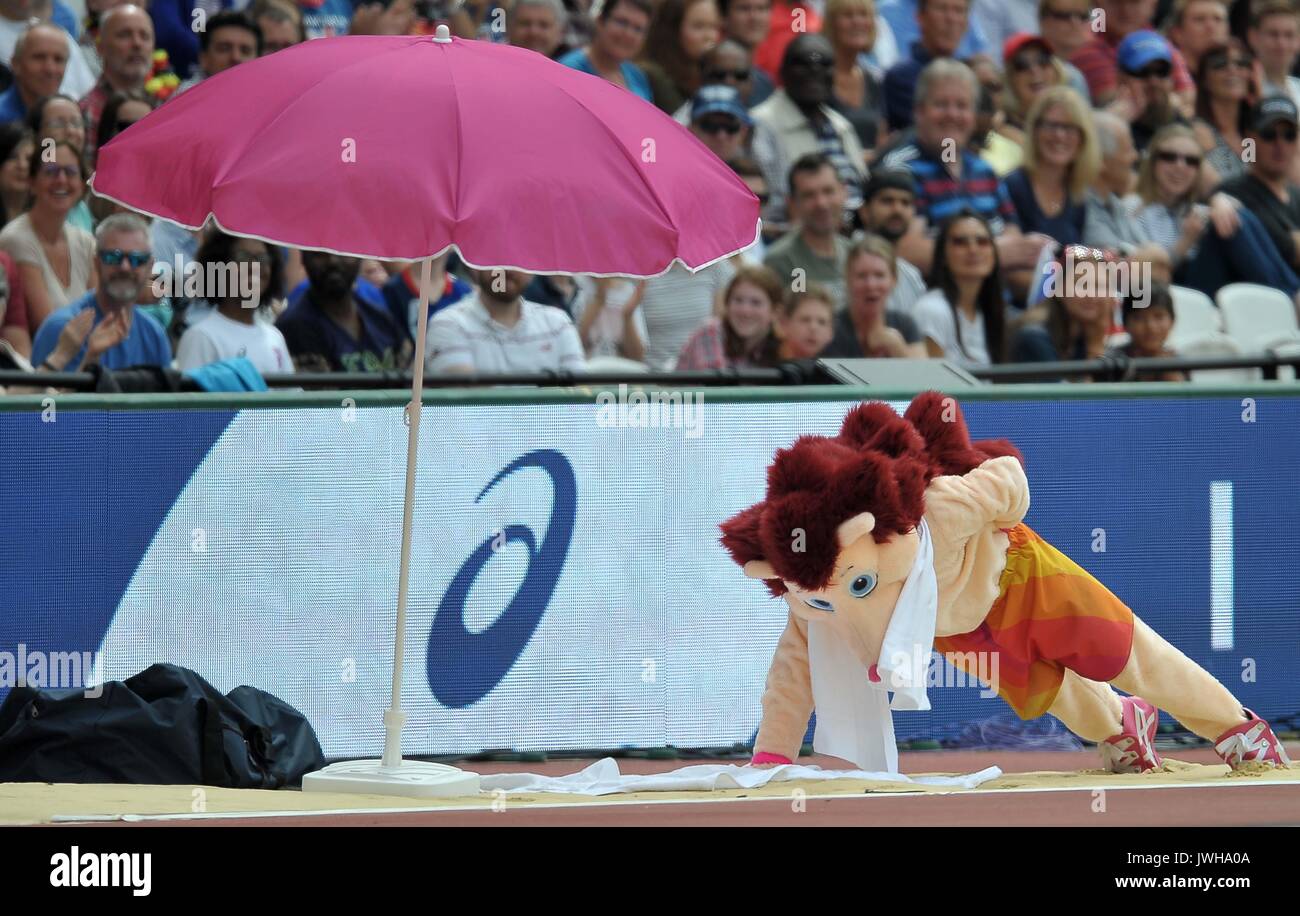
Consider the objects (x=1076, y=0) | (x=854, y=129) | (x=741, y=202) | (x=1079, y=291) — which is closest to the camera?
(x=741, y=202)

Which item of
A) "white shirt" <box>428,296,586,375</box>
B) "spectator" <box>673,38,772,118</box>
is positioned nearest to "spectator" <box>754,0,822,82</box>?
"spectator" <box>673,38,772,118</box>

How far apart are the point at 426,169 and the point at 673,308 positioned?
176 inches

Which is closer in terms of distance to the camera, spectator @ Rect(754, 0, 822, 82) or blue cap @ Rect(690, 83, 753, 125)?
blue cap @ Rect(690, 83, 753, 125)

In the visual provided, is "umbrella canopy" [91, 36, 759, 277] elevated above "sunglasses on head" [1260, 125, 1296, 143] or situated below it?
below

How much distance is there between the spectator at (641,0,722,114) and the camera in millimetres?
11078

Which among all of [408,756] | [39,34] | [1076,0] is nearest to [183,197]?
[408,756]

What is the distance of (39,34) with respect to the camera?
9156mm

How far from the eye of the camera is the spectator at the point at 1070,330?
9.77m

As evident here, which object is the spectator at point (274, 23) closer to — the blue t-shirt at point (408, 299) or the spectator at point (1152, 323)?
the blue t-shirt at point (408, 299)

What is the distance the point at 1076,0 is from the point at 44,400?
24.7ft

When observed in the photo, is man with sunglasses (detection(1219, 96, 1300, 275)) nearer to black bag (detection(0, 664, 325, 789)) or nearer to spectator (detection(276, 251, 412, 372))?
spectator (detection(276, 251, 412, 372))

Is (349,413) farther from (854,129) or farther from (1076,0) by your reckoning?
(1076,0)

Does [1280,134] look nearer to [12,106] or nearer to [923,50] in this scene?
[923,50]

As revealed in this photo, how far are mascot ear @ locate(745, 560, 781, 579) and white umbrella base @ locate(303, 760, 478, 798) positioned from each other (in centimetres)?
101
